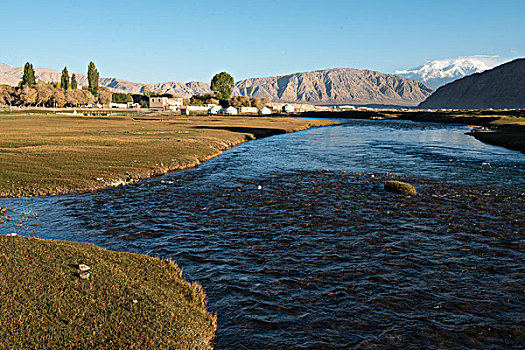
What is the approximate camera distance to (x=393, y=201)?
2547 centimetres

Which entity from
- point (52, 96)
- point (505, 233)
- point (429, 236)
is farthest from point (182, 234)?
point (52, 96)

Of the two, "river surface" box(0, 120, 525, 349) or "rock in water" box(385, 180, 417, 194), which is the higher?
"rock in water" box(385, 180, 417, 194)

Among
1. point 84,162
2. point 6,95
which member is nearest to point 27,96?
point 6,95

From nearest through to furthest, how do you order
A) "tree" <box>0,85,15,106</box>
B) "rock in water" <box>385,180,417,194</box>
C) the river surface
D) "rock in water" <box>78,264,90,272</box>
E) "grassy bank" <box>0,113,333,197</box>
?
the river surface, "rock in water" <box>78,264,90,272</box>, "grassy bank" <box>0,113,333,197</box>, "rock in water" <box>385,180,417,194</box>, "tree" <box>0,85,15,106</box>

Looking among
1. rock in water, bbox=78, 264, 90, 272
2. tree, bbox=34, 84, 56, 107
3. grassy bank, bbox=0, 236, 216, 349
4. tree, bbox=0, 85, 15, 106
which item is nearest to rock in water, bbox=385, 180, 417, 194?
grassy bank, bbox=0, 236, 216, 349

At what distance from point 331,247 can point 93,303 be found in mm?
10338

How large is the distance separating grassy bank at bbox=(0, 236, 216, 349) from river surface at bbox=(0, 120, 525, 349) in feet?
3.70

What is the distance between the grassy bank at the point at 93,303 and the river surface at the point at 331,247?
1127 millimetres

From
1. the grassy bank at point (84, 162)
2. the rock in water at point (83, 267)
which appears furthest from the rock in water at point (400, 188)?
the rock in water at point (83, 267)

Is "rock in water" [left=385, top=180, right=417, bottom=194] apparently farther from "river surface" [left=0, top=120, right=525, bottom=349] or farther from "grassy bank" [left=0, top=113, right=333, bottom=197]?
"grassy bank" [left=0, top=113, right=333, bottom=197]

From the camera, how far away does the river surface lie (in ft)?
36.6

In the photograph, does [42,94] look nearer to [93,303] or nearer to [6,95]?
[6,95]

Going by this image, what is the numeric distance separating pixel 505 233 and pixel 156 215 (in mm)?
18071

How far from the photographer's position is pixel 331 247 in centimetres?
1730
